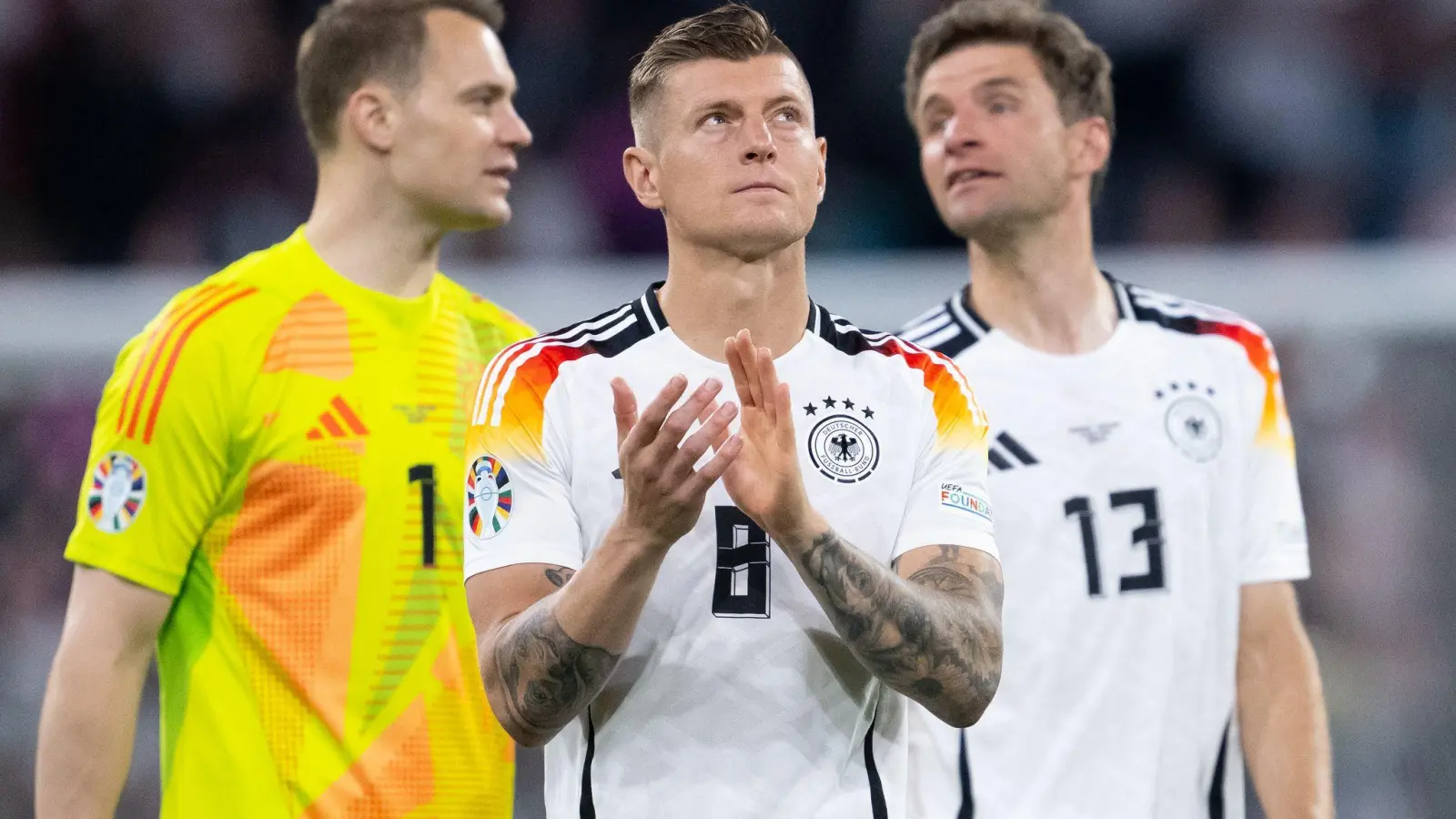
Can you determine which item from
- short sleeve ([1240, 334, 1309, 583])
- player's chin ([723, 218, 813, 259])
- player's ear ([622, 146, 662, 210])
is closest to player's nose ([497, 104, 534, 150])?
player's ear ([622, 146, 662, 210])

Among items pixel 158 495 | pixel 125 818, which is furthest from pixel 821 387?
pixel 125 818

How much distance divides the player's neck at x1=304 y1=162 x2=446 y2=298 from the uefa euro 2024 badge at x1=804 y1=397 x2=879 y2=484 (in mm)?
1318

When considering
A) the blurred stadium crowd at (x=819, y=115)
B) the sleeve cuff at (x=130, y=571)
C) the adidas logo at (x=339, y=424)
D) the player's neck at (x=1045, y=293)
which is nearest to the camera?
the sleeve cuff at (x=130, y=571)

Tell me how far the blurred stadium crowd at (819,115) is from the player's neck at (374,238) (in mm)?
3631

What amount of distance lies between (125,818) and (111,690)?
2064 millimetres

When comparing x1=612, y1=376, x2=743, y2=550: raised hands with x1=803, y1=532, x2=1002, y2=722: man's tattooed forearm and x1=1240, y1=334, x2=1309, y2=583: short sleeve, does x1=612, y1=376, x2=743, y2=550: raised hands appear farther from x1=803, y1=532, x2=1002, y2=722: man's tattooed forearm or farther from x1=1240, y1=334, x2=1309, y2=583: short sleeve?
x1=1240, y1=334, x2=1309, y2=583: short sleeve

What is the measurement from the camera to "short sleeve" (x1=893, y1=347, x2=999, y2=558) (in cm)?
301

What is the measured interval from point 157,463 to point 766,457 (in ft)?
5.07

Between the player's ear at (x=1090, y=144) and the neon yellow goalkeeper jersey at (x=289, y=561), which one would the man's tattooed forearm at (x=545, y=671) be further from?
the player's ear at (x=1090, y=144)

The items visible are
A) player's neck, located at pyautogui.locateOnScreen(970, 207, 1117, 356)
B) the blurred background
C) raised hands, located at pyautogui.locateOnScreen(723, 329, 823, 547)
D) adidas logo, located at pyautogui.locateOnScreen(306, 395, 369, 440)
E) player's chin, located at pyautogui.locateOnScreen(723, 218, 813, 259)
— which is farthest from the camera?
the blurred background

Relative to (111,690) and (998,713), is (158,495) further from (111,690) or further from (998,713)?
(998,713)

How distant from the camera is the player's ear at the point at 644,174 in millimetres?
3152

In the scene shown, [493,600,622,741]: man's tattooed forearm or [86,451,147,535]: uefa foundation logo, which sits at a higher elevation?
[86,451,147,535]: uefa foundation logo

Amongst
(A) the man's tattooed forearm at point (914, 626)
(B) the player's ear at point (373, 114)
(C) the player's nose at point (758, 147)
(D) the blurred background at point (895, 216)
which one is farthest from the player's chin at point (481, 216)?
(D) the blurred background at point (895, 216)
